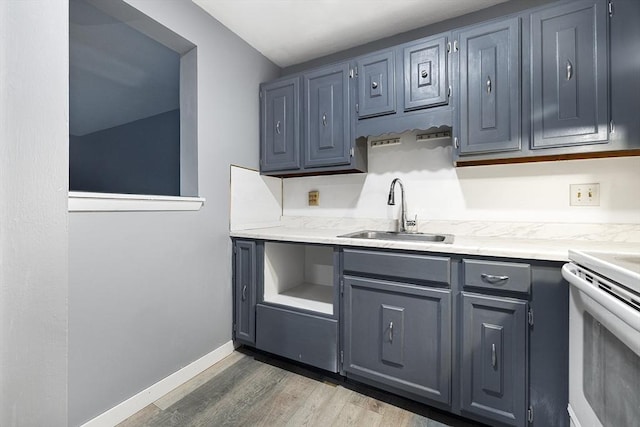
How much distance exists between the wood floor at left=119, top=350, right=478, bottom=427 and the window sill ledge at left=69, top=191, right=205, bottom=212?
105cm

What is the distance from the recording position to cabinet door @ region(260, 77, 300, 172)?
209 cm

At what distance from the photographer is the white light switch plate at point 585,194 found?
1.52 metres

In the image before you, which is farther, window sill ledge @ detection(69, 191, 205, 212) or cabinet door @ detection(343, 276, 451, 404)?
cabinet door @ detection(343, 276, 451, 404)

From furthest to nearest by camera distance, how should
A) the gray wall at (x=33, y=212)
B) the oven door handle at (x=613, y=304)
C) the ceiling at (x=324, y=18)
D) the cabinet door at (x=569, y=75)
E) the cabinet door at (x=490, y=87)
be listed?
the ceiling at (x=324, y=18), the cabinet door at (x=490, y=87), the cabinet door at (x=569, y=75), the oven door handle at (x=613, y=304), the gray wall at (x=33, y=212)

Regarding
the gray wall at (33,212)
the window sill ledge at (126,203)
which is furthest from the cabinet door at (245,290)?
the gray wall at (33,212)

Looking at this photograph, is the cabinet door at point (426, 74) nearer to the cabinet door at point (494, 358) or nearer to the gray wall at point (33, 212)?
the cabinet door at point (494, 358)

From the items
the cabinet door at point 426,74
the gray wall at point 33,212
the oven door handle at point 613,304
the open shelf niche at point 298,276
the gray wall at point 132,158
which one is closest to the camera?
the gray wall at point 33,212

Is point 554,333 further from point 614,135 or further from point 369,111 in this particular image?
point 369,111

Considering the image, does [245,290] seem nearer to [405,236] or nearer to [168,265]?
[168,265]

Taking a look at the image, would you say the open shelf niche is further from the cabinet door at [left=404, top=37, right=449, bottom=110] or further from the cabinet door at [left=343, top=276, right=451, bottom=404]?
the cabinet door at [left=404, top=37, right=449, bottom=110]

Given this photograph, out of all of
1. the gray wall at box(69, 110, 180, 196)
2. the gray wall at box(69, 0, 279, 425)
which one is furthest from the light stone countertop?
the gray wall at box(69, 110, 180, 196)

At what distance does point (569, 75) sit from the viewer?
1.35m

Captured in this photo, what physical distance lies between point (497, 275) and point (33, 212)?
153cm

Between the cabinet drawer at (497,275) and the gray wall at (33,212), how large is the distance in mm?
1421
